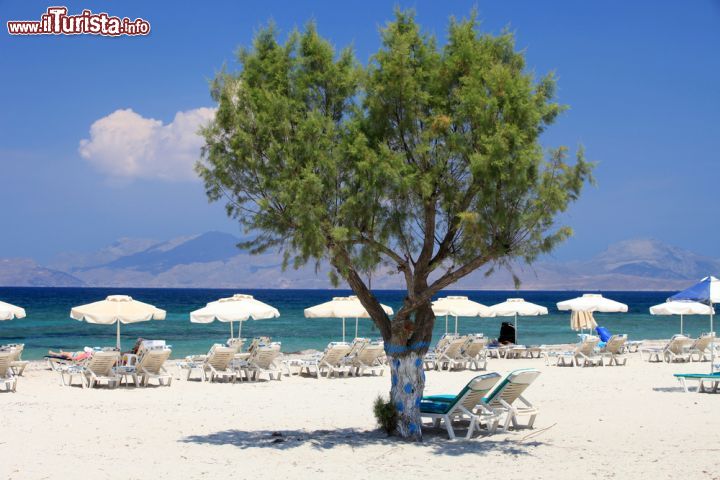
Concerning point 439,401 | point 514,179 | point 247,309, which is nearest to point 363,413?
point 439,401

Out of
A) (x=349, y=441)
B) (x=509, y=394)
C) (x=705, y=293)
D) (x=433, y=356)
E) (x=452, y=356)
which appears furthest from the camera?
(x=433, y=356)

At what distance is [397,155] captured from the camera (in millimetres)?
8477

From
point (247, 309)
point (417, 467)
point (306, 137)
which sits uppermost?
point (306, 137)

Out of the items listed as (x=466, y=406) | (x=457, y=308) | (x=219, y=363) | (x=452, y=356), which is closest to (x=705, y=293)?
(x=466, y=406)

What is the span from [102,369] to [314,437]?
6.72m

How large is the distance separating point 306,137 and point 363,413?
15.6 ft

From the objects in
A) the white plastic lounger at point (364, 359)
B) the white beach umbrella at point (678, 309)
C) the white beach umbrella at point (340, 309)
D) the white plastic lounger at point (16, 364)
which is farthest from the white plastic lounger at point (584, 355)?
the white plastic lounger at point (16, 364)

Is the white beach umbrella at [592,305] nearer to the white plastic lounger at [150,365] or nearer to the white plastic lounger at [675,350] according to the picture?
the white plastic lounger at [675,350]

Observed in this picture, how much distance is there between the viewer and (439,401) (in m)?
10.3

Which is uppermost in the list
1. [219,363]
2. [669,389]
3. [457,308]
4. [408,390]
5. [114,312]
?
[457,308]

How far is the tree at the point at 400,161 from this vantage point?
825cm

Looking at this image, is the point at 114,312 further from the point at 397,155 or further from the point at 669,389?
the point at 669,389

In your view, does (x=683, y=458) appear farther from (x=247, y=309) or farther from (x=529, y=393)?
(x=247, y=309)

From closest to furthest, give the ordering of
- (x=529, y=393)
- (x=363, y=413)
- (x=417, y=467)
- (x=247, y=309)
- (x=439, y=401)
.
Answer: (x=417, y=467) < (x=439, y=401) < (x=363, y=413) < (x=529, y=393) < (x=247, y=309)
